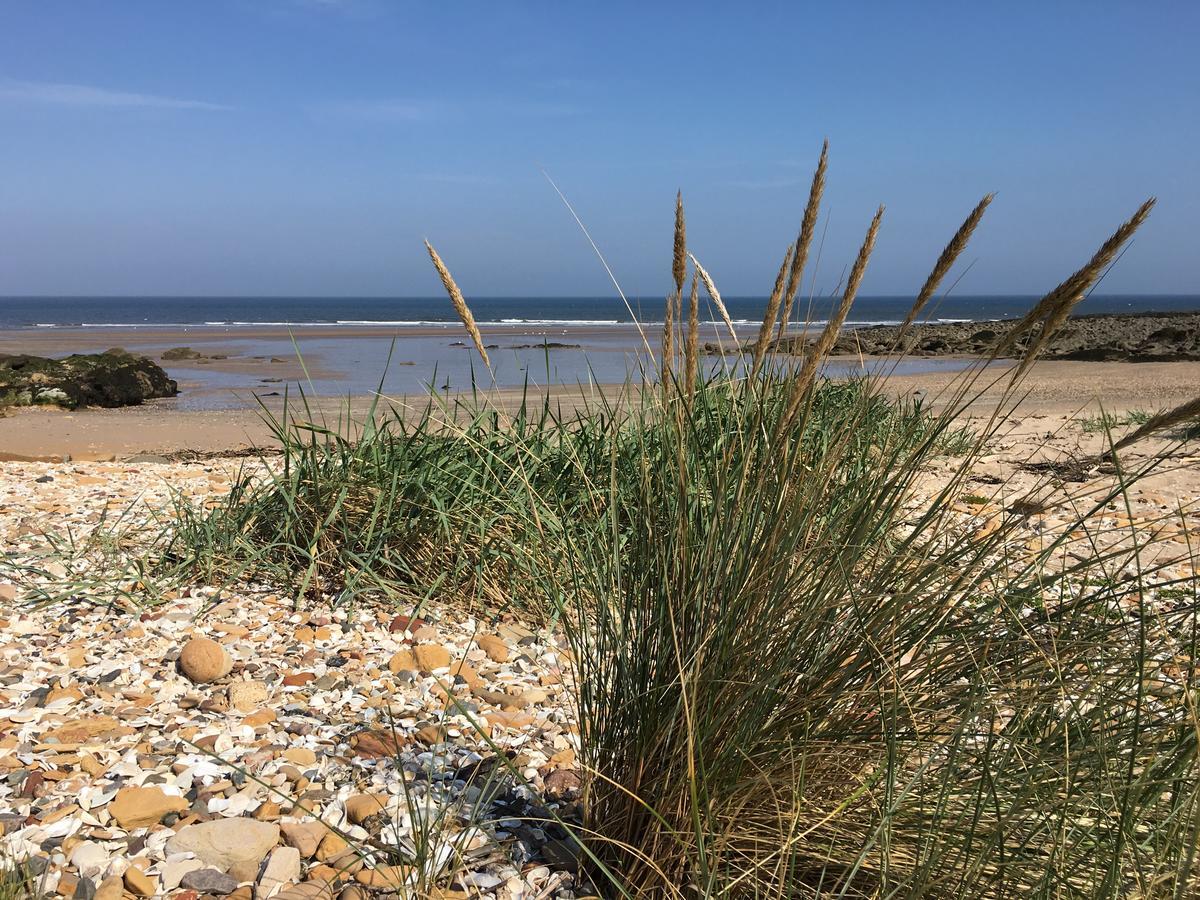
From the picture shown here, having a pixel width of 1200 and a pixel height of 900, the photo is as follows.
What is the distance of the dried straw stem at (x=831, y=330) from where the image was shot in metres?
1.54

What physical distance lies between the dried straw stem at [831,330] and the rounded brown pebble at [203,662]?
6.98 feet

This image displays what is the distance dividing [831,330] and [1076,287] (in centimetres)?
37

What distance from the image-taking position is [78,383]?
13.3 metres

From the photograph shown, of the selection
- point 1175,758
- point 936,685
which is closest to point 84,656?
point 936,685

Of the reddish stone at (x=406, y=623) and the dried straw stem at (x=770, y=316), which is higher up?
the dried straw stem at (x=770, y=316)

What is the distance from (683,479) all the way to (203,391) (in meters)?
16.2

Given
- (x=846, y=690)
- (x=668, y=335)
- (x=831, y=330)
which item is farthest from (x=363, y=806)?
(x=831, y=330)

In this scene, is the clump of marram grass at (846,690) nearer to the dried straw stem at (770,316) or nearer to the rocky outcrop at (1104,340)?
the dried straw stem at (770,316)

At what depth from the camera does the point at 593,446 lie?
3.87 m

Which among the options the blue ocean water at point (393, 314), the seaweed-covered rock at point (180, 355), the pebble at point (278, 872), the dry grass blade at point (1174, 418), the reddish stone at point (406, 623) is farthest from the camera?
the blue ocean water at point (393, 314)

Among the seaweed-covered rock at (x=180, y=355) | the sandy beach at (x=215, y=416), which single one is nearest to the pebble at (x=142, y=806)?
the sandy beach at (x=215, y=416)

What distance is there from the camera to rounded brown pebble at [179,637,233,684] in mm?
2861

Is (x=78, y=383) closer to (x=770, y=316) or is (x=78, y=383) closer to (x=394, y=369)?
(x=394, y=369)

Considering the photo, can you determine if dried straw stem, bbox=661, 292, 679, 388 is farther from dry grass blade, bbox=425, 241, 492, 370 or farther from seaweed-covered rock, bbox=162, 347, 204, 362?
seaweed-covered rock, bbox=162, 347, 204, 362
